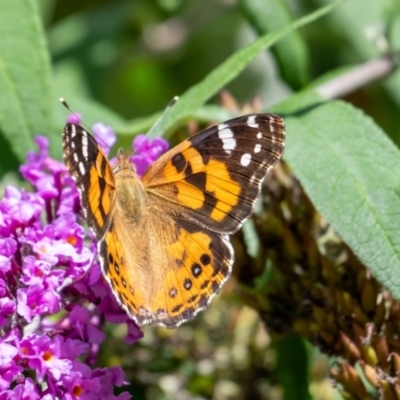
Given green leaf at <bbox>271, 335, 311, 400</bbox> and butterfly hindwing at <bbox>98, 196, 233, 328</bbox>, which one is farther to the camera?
green leaf at <bbox>271, 335, 311, 400</bbox>

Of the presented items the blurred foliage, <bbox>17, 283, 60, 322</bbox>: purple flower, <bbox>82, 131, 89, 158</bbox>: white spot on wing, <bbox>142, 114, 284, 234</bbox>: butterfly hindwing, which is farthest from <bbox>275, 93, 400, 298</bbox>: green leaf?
<bbox>17, 283, 60, 322</bbox>: purple flower

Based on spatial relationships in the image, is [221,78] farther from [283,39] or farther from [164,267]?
[164,267]

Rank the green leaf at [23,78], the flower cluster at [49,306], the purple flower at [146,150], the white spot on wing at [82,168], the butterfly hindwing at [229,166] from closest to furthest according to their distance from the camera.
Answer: the flower cluster at [49,306] → the white spot on wing at [82,168] → the butterfly hindwing at [229,166] → the purple flower at [146,150] → the green leaf at [23,78]

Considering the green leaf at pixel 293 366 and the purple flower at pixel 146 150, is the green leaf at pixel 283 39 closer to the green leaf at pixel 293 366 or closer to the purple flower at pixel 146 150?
the purple flower at pixel 146 150

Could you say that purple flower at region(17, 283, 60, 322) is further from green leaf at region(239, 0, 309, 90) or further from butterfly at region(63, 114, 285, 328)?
green leaf at region(239, 0, 309, 90)

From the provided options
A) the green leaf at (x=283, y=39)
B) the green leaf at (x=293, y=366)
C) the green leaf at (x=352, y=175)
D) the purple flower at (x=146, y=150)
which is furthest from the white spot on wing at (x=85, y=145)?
the green leaf at (x=283, y=39)

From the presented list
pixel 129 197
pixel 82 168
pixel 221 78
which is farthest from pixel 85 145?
pixel 221 78
